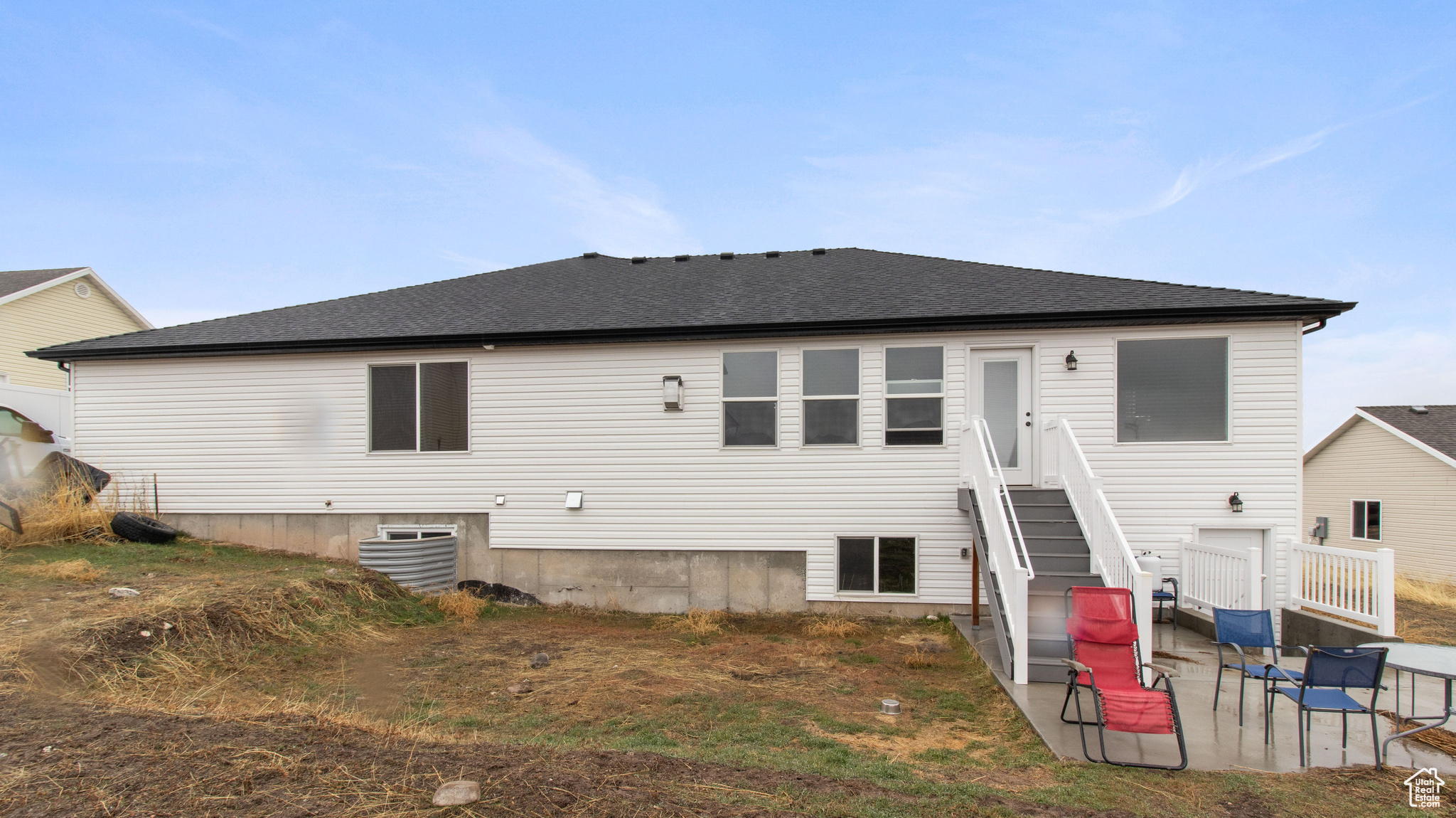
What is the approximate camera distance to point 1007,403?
917 centimetres

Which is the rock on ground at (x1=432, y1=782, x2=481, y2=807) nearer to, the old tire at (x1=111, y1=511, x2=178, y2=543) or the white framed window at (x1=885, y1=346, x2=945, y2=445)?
the white framed window at (x1=885, y1=346, x2=945, y2=445)

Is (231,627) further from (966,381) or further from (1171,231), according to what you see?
(1171,231)

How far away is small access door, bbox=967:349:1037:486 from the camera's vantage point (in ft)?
29.9

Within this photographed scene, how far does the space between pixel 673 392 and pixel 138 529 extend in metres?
7.82

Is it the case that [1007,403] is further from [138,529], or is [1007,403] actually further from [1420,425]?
[1420,425]

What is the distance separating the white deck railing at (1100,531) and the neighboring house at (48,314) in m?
24.1

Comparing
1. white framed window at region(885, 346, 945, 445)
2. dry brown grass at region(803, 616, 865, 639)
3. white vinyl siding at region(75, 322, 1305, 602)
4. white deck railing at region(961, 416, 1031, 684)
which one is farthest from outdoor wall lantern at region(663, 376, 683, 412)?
white deck railing at region(961, 416, 1031, 684)

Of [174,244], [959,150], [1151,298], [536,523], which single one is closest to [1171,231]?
[959,150]

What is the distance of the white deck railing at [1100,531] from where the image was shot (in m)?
5.58

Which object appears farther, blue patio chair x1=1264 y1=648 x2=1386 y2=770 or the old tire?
the old tire

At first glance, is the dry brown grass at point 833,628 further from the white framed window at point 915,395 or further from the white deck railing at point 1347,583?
the white deck railing at point 1347,583

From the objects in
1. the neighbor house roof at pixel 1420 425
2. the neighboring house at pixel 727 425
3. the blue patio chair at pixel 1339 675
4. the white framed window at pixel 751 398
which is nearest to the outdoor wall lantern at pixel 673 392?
the neighboring house at pixel 727 425

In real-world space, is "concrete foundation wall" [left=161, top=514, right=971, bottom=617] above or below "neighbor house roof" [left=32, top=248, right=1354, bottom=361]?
below

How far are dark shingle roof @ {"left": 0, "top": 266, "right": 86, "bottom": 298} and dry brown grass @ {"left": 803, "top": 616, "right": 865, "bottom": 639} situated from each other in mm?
22224
